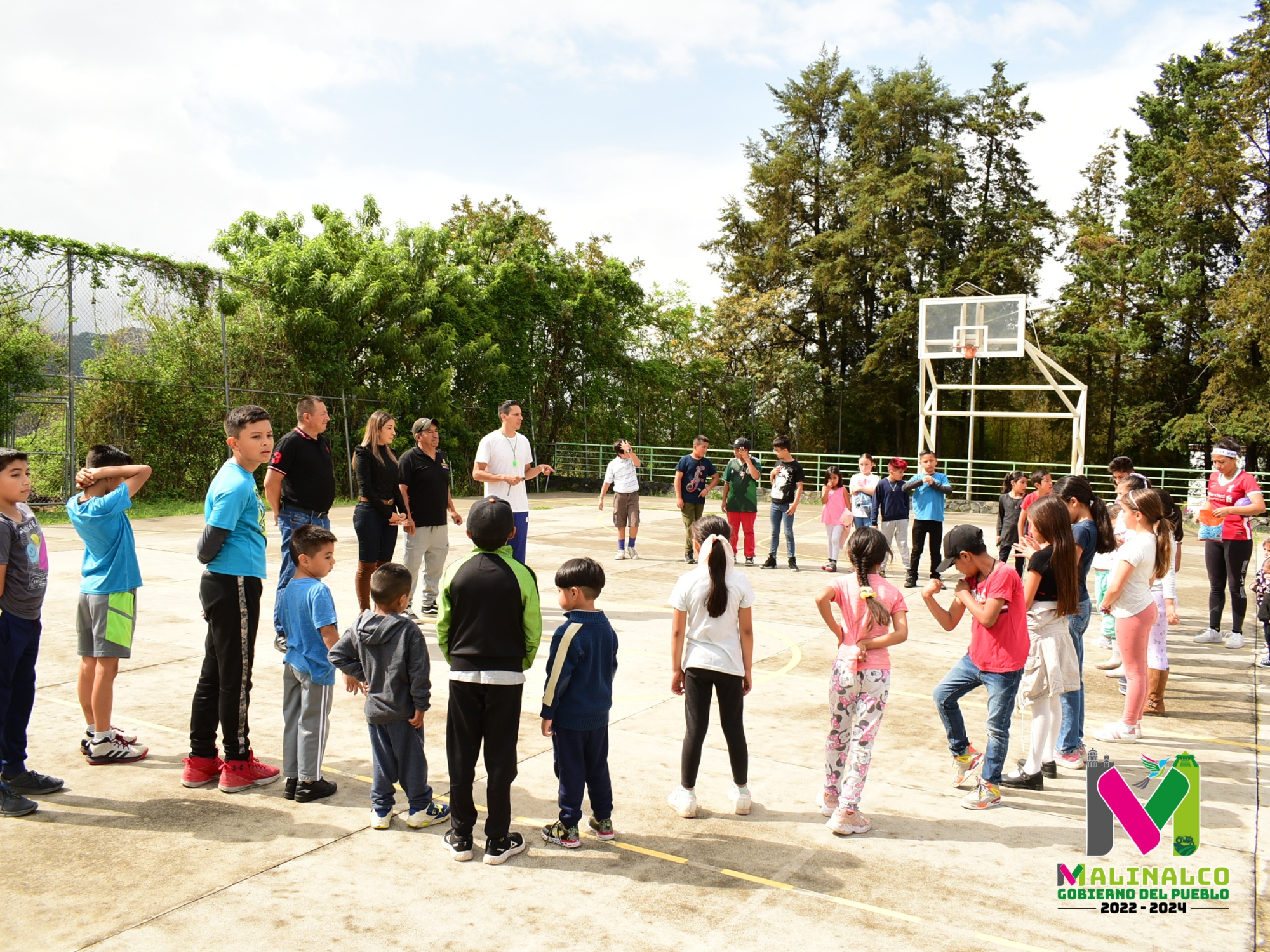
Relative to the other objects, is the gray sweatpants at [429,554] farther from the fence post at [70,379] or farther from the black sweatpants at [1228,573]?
the fence post at [70,379]

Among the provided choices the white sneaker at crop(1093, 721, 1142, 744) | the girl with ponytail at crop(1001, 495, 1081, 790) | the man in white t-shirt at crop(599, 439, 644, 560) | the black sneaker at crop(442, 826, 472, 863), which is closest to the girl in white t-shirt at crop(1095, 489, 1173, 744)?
the white sneaker at crop(1093, 721, 1142, 744)

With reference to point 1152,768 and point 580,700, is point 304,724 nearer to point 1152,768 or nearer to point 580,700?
point 580,700

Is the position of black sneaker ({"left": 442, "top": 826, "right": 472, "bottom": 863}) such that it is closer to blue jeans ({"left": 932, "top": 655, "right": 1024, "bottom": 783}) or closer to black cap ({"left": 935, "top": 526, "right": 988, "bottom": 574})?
blue jeans ({"left": 932, "top": 655, "right": 1024, "bottom": 783})

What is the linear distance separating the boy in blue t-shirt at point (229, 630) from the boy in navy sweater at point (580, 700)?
1.63 meters

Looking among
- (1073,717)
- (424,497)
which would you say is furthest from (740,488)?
(1073,717)

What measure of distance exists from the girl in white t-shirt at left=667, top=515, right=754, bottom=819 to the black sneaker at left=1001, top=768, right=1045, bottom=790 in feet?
4.95

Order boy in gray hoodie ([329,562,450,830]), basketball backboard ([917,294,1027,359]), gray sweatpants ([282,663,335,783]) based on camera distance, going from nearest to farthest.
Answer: boy in gray hoodie ([329,562,450,830]) → gray sweatpants ([282,663,335,783]) → basketball backboard ([917,294,1027,359])

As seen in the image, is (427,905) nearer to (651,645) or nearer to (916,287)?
(651,645)

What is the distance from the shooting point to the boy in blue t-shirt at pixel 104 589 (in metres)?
4.66

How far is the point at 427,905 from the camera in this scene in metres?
3.46

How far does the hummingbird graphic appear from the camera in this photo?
481 cm

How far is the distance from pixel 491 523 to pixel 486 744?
925mm

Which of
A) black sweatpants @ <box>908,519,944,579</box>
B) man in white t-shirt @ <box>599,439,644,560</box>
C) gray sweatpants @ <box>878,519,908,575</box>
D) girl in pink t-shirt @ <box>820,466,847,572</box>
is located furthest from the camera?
man in white t-shirt @ <box>599,439,644,560</box>

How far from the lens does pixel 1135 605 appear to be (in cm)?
547
